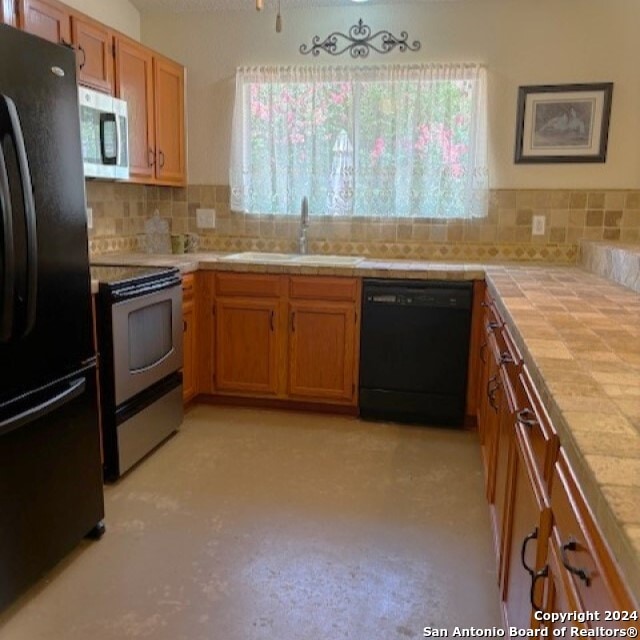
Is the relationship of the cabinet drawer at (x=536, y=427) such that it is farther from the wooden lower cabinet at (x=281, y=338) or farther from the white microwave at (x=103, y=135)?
the white microwave at (x=103, y=135)

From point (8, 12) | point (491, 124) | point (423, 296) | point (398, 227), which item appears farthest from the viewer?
point (398, 227)

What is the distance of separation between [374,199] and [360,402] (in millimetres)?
1252

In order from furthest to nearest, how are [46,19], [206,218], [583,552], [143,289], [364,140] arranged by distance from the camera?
[206,218]
[364,140]
[143,289]
[46,19]
[583,552]

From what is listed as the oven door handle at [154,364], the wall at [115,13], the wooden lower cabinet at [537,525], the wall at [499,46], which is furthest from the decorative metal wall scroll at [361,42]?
the wooden lower cabinet at [537,525]

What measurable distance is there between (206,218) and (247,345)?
104cm

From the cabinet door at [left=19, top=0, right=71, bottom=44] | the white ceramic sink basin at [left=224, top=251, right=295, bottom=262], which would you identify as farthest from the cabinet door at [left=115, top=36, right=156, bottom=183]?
the white ceramic sink basin at [left=224, top=251, right=295, bottom=262]

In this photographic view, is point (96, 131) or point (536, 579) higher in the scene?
point (96, 131)

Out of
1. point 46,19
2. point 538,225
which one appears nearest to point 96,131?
point 46,19

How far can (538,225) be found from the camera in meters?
3.62

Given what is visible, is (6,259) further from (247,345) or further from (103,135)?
(247,345)

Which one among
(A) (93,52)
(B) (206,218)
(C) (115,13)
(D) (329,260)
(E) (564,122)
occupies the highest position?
(C) (115,13)

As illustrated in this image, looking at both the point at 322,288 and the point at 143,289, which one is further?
the point at 322,288

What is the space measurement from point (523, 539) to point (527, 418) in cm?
28

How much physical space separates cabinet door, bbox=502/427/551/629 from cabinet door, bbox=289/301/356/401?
1.77 metres
